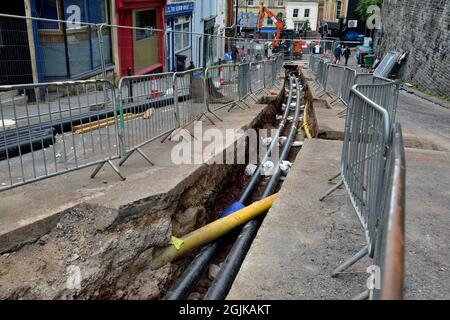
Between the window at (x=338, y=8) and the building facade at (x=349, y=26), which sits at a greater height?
the window at (x=338, y=8)

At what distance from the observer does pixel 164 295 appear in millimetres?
4371

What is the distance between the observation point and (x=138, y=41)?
1220cm

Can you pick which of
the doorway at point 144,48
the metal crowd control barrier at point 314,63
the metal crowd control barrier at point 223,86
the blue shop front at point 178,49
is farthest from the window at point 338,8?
the metal crowd control barrier at point 223,86

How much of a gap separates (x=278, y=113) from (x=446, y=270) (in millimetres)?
12890

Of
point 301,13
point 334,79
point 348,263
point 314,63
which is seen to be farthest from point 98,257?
point 301,13

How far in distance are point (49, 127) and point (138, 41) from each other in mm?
8002

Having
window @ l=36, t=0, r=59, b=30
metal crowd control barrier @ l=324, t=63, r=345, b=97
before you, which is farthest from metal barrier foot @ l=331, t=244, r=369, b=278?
metal crowd control barrier @ l=324, t=63, r=345, b=97

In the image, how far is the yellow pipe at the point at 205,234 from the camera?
4.60 metres

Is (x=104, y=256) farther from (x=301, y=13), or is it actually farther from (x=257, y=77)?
(x=301, y=13)

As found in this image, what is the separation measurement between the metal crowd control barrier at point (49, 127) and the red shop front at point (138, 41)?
19.6ft

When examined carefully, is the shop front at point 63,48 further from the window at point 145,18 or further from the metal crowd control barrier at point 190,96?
the window at point 145,18

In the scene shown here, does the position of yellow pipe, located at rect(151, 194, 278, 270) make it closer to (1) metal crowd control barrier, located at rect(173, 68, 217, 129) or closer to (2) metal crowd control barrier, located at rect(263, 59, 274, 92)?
(1) metal crowd control barrier, located at rect(173, 68, 217, 129)
